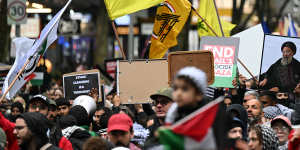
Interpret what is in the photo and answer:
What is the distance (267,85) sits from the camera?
11312 mm

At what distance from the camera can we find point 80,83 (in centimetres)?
1168

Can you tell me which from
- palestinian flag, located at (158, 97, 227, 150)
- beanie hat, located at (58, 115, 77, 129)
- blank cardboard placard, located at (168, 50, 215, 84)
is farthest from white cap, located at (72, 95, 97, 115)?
palestinian flag, located at (158, 97, 227, 150)

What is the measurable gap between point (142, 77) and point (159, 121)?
313 centimetres

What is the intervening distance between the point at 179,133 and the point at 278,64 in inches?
263

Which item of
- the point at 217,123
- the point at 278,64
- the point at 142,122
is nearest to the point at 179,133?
the point at 217,123

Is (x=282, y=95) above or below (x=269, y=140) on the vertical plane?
above

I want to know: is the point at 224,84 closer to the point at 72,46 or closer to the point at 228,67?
the point at 228,67

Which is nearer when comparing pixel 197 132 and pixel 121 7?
pixel 197 132

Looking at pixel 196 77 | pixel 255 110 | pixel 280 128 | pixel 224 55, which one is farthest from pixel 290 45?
pixel 196 77

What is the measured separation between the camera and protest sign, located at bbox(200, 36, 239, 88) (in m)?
11.2

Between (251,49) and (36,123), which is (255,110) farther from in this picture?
(251,49)

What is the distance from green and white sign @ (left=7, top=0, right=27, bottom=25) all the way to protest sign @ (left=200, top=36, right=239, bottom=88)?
576 cm

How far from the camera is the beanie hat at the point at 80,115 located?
28.7 feet

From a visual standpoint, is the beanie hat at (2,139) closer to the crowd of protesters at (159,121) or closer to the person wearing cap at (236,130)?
the crowd of protesters at (159,121)
